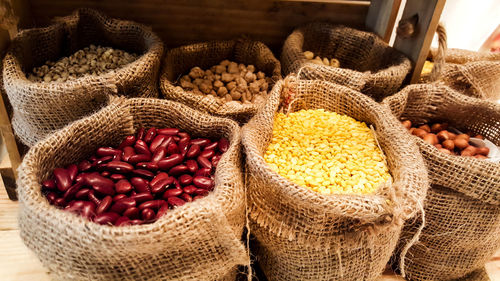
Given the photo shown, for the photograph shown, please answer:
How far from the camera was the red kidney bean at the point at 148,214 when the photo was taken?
1091 millimetres

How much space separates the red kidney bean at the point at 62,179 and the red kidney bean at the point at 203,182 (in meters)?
0.39

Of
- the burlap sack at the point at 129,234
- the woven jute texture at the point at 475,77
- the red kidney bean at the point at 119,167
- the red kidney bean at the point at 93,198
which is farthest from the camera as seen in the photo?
the woven jute texture at the point at 475,77

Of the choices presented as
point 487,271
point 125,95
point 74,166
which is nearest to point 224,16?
point 125,95

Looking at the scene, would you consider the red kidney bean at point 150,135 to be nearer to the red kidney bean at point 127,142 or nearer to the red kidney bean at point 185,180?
the red kidney bean at point 127,142

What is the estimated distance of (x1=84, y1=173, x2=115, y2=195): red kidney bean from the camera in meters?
1.15

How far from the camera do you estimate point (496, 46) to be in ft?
6.71

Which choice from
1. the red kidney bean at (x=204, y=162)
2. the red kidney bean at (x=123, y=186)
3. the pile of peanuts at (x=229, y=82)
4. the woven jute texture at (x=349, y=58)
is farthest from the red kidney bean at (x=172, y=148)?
the woven jute texture at (x=349, y=58)

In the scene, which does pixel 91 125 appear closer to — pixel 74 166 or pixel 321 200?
pixel 74 166

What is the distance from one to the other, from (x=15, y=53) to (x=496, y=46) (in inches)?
91.0

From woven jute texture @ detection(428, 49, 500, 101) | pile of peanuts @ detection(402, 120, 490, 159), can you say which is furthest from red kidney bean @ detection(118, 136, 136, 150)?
woven jute texture @ detection(428, 49, 500, 101)

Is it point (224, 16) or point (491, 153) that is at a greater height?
point (224, 16)

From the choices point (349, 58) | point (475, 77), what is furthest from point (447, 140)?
point (349, 58)

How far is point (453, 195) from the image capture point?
130 centimetres

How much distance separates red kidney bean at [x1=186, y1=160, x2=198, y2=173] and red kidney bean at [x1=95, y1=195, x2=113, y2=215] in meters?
0.27
